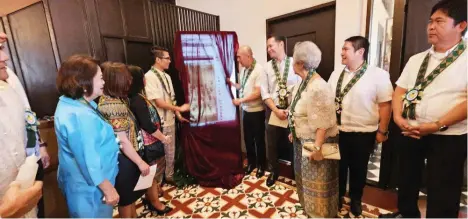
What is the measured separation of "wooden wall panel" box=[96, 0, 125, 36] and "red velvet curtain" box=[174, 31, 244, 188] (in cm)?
67

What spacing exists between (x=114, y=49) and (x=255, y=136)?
73.0 inches

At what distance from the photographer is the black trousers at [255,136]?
8.23 feet

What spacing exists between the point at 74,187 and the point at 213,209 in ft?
4.08

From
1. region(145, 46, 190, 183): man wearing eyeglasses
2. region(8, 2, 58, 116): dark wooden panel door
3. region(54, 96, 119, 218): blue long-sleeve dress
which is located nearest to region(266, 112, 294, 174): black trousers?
region(145, 46, 190, 183): man wearing eyeglasses

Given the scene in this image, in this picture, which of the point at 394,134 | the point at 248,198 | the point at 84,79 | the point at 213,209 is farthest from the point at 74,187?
the point at 394,134

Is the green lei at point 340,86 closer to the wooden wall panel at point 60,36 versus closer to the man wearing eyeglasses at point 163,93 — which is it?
the man wearing eyeglasses at point 163,93

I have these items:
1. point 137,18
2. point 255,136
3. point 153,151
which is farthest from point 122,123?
point 137,18

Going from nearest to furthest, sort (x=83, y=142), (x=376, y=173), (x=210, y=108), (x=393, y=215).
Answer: (x=83, y=142) < (x=393, y=215) < (x=376, y=173) < (x=210, y=108)

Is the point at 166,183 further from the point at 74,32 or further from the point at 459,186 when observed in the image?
the point at 459,186

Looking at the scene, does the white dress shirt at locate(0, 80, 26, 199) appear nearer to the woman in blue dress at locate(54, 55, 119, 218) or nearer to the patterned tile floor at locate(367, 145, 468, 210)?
the woman in blue dress at locate(54, 55, 119, 218)

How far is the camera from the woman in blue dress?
1.02 metres

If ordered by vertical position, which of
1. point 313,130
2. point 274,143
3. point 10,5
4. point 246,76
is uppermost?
point 10,5

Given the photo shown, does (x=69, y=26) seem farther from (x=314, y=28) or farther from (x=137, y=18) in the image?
(x=314, y=28)

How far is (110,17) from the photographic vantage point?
222 cm
